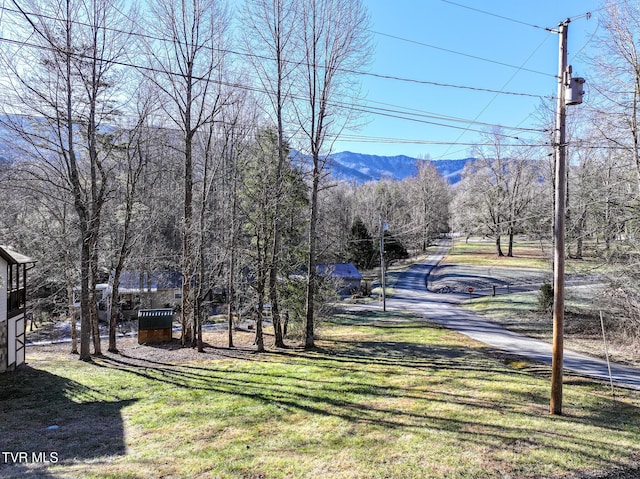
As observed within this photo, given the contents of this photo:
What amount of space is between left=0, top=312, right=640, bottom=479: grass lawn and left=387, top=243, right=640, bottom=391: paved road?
4.31ft

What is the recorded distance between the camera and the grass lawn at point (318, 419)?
5.10 meters

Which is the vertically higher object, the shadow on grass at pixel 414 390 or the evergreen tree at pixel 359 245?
the evergreen tree at pixel 359 245

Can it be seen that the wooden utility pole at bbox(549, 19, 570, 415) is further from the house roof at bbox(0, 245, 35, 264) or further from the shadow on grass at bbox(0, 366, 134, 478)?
the house roof at bbox(0, 245, 35, 264)


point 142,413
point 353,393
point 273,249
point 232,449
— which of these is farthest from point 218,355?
point 232,449

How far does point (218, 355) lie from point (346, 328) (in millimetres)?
7403

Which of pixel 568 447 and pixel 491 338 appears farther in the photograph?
pixel 491 338

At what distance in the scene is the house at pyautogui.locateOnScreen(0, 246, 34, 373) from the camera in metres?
12.6

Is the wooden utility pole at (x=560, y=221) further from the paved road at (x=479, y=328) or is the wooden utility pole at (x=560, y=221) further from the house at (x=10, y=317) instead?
the house at (x=10, y=317)

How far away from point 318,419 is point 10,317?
12560 millimetres

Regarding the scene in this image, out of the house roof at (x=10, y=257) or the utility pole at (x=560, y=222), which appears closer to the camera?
the utility pole at (x=560, y=222)

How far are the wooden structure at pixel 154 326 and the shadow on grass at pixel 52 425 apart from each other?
566 cm

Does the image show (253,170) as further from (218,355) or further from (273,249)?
(218,355)

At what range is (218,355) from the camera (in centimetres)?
1372

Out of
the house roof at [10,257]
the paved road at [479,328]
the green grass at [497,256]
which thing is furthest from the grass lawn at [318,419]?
the green grass at [497,256]
